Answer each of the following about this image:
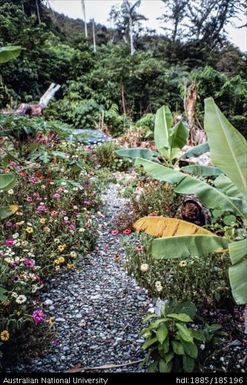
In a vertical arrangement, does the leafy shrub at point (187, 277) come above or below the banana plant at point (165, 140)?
below

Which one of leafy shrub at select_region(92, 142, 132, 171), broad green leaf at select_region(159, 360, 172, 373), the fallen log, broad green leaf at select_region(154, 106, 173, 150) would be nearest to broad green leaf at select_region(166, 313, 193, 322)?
broad green leaf at select_region(159, 360, 172, 373)

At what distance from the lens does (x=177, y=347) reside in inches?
74.7

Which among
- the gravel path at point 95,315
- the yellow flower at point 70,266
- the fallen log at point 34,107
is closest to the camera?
the gravel path at point 95,315

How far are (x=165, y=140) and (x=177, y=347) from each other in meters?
2.16

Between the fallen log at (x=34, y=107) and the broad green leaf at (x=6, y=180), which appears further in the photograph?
the fallen log at (x=34, y=107)

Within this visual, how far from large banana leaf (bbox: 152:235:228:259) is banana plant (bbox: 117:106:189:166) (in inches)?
49.9

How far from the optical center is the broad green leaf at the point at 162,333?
6.11 ft

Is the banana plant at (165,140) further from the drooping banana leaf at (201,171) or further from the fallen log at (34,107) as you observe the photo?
the fallen log at (34,107)

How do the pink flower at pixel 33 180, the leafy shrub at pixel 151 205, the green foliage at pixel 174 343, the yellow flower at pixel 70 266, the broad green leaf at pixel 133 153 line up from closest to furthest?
the green foliage at pixel 174 343, the yellow flower at pixel 70 266, the broad green leaf at pixel 133 153, the pink flower at pixel 33 180, the leafy shrub at pixel 151 205

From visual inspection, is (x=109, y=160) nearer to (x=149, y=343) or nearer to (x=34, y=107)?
(x=34, y=107)

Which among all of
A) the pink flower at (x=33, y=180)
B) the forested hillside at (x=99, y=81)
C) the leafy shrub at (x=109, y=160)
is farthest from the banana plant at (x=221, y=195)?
the forested hillside at (x=99, y=81)

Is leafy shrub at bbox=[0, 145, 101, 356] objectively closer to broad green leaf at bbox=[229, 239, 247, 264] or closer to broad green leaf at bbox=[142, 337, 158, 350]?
broad green leaf at bbox=[142, 337, 158, 350]

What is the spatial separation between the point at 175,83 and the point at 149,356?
10900 mm

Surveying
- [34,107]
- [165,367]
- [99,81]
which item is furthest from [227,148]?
[99,81]
